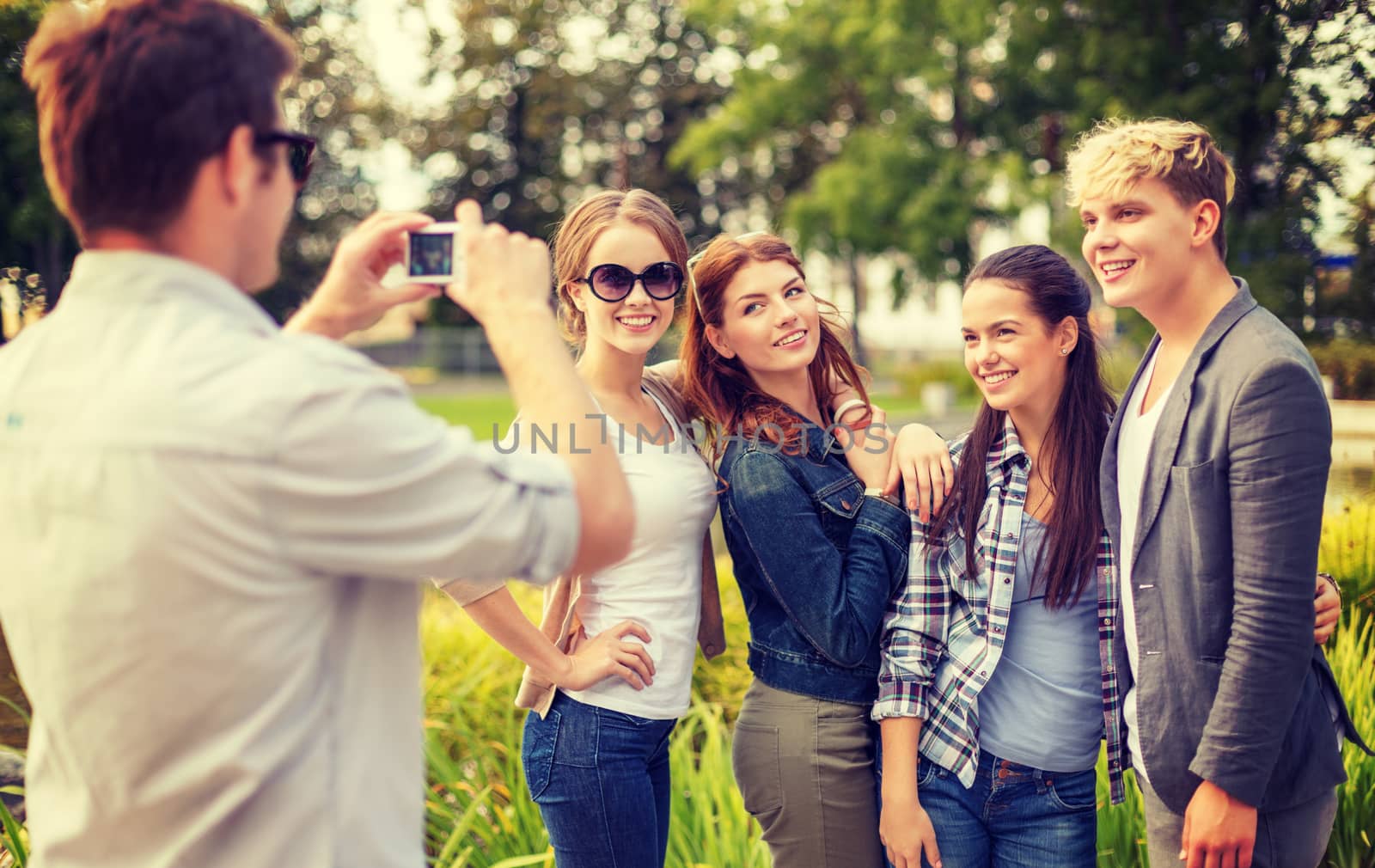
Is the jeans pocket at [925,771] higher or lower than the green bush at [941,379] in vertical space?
lower

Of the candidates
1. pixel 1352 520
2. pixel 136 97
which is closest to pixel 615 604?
pixel 136 97

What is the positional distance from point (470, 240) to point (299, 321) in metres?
0.36

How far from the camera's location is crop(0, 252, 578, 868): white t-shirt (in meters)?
1.16

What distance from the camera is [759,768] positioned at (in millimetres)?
2418

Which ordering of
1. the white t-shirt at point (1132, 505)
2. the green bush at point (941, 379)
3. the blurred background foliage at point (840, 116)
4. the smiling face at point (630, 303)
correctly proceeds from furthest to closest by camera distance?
the green bush at point (941, 379) < the blurred background foliage at point (840, 116) < the smiling face at point (630, 303) < the white t-shirt at point (1132, 505)

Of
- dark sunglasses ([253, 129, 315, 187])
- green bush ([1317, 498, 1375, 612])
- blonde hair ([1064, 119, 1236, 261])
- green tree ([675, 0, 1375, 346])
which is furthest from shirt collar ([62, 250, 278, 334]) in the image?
green tree ([675, 0, 1375, 346])

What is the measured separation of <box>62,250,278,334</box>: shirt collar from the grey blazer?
1685mm

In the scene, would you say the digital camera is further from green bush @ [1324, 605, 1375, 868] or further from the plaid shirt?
green bush @ [1324, 605, 1375, 868]

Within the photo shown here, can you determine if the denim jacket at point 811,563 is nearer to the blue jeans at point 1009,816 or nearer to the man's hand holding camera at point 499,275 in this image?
the blue jeans at point 1009,816

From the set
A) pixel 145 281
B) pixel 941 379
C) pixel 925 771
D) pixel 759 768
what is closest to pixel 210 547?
pixel 145 281

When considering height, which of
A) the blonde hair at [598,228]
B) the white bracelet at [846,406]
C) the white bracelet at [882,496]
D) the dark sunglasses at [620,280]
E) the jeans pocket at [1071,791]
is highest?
the blonde hair at [598,228]

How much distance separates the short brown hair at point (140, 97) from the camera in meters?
1.19

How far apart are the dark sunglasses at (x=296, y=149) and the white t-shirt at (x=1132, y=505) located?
1.63 meters

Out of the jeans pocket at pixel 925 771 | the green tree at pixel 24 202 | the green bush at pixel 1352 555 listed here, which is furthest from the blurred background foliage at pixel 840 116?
the green bush at pixel 1352 555
